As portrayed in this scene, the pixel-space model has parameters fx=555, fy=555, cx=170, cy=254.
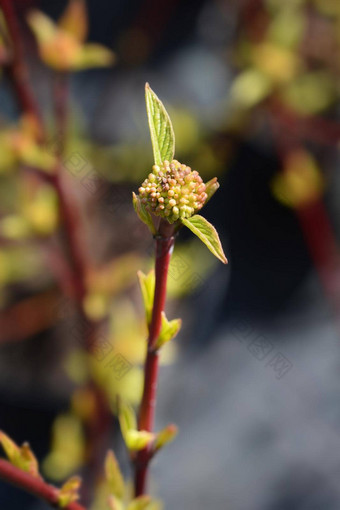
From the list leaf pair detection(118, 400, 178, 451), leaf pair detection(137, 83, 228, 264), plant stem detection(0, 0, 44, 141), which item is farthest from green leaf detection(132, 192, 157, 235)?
plant stem detection(0, 0, 44, 141)

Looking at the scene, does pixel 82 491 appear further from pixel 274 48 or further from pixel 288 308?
pixel 274 48

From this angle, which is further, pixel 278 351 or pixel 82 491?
pixel 278 351

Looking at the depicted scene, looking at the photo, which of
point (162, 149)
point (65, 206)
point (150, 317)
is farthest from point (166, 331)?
point (65, 206)

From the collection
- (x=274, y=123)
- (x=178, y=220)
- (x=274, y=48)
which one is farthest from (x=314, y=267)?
(x=178, y=220)

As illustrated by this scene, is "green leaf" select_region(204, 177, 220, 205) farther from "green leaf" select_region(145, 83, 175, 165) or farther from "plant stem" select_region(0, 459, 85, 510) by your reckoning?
"plant stem" select_region(0, 459, 85, 510)

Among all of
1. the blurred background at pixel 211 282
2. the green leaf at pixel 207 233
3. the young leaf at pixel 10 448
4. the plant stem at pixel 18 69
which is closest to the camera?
the green leaf at pixel 207 233

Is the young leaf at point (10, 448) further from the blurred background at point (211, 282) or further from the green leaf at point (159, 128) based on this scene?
the blurred background at point (211, 282)

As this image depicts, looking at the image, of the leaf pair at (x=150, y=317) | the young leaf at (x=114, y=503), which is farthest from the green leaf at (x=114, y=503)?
the leaf pair at (x=150, y=317)
